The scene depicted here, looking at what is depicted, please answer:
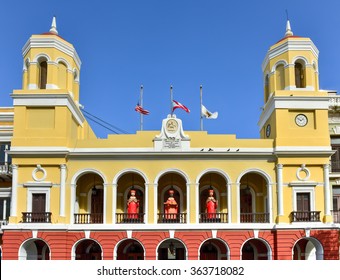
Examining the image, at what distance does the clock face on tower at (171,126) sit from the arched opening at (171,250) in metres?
6.48

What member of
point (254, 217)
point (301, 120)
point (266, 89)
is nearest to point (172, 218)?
point (254, 217)

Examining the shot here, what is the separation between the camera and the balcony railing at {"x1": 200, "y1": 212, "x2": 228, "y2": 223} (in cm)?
3075

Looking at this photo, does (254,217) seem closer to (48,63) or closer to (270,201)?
(270,201)

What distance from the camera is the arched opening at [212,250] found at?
32500mm

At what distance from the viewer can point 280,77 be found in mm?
33344

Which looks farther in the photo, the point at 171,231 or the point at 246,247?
the point at 246,247

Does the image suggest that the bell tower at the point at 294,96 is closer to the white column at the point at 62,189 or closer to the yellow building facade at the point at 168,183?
the yellow building facade at the point at 168,183

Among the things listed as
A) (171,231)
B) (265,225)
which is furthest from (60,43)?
(265,225)

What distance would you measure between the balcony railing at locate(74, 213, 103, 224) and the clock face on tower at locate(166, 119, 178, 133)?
20.0ft

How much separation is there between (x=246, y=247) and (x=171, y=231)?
17.2 feet

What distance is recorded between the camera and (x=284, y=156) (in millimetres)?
31141

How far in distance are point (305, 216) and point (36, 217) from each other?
1455 centimetres

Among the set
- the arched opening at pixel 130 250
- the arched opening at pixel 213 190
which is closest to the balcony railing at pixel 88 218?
the arched opening at pixel 130 250
